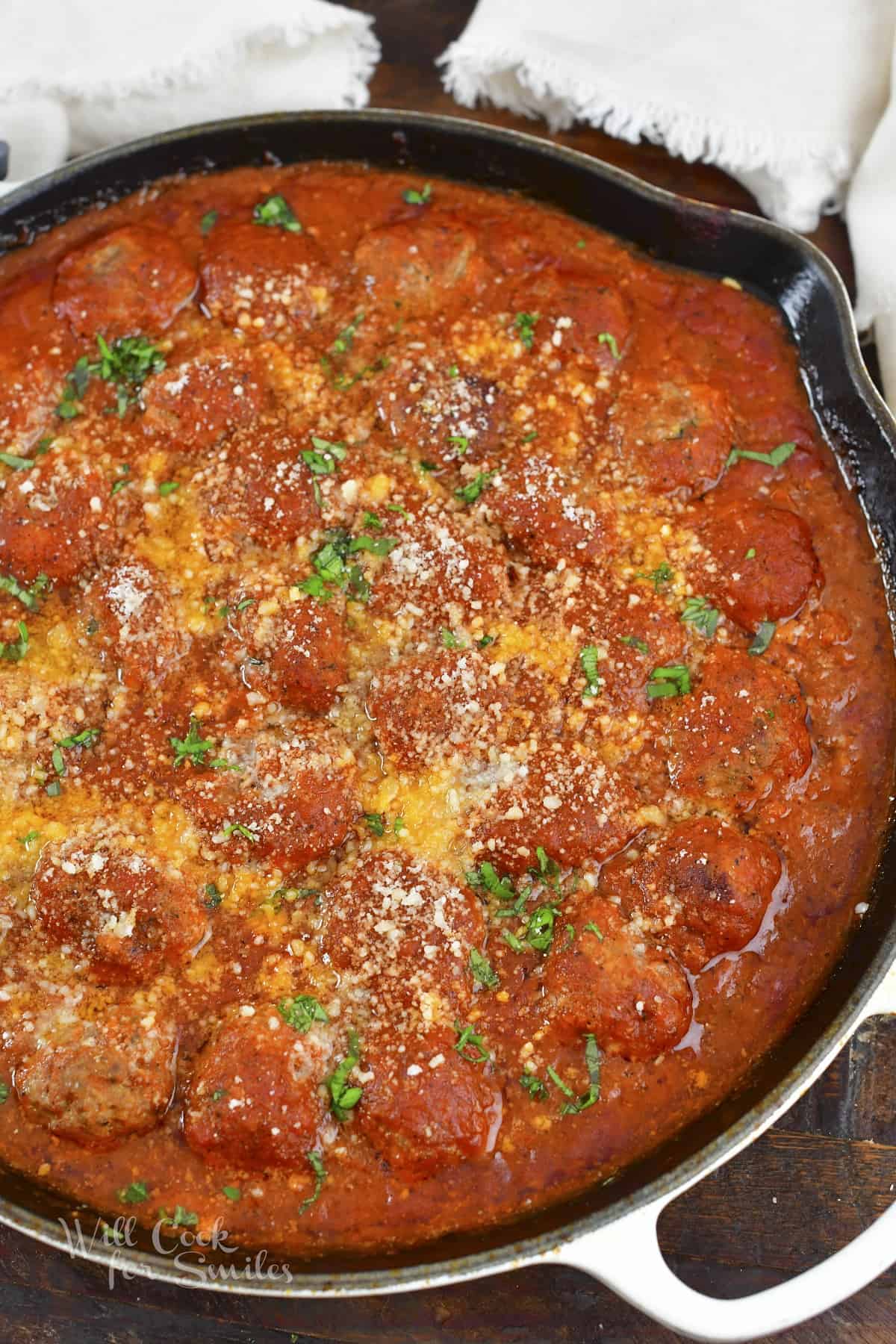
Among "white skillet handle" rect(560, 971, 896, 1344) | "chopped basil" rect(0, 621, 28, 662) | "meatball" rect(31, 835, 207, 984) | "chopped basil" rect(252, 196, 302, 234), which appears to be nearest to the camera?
"white skillet handle" rect(560, 971, 896, 1344)

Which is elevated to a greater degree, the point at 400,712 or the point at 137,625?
the point at 400,712

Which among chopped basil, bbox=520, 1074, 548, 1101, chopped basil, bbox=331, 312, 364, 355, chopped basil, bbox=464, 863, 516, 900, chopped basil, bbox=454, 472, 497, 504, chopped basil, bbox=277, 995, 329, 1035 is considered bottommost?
chopped basil, bbox=277, 995, 329, 1035

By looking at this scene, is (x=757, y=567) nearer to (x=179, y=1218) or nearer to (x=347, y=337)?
(x=347, y=337)

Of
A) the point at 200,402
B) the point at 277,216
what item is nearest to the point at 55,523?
the point at 200,402

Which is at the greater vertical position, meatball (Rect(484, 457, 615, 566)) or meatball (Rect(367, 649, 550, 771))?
meatball (Rect(484, 457, 615, 566))

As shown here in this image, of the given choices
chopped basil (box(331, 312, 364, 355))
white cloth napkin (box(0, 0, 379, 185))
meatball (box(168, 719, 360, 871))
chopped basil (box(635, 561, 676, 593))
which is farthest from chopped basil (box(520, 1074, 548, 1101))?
white cloth napkin (box(0, 0, 379, 185))

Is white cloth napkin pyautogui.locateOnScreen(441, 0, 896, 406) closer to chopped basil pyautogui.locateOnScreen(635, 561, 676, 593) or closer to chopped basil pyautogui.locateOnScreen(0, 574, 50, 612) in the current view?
chopped basil pyautogui.locateOnScreen(635, 561, 676, 593)

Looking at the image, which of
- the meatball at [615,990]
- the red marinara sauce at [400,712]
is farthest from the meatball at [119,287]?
the meatball at [615,990]

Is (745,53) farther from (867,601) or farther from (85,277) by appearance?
(85,277)
